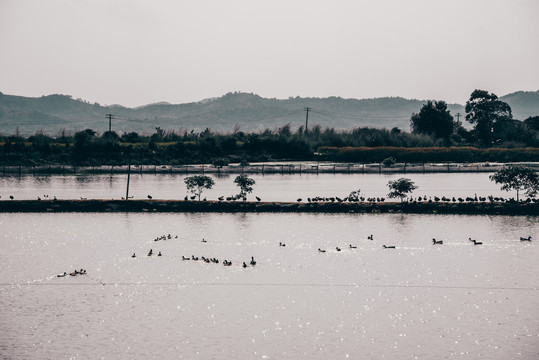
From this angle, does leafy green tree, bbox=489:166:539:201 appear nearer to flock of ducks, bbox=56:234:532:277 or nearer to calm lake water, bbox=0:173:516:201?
calm lake water, bbox=0:173:516:201

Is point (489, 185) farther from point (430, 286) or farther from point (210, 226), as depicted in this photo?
point (430, 286)

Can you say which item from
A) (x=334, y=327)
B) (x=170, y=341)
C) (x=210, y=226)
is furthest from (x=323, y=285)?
(x=210, y=226)

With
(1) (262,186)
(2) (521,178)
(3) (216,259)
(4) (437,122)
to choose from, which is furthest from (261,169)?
(3) (216,259)

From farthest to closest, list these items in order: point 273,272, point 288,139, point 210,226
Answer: point 288,139
point 210,226
point 273,272

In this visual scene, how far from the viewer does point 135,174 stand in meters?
144

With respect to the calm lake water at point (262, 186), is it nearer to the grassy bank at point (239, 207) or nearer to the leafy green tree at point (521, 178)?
the grassy bank at point (239, 207)

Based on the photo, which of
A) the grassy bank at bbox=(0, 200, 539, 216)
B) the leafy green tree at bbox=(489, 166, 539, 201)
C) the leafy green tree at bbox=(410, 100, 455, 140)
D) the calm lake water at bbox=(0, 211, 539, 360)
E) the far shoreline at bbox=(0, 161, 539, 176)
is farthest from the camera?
the leafy green tree at bbox=(410, 100, 455, 140)

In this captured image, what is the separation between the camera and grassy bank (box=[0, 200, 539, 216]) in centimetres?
8106

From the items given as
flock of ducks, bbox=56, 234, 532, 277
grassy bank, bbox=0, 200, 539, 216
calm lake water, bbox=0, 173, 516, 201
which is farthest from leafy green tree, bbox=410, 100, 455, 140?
flock of ducks, bbox=56, 234, 532, 277

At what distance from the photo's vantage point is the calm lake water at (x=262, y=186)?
98.6 metres

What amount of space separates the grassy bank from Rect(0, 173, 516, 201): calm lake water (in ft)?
32.3

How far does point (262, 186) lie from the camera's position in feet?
375

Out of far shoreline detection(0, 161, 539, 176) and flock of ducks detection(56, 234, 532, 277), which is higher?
far shoreline detection(0, 161, 539, 176)

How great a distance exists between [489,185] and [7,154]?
112m
